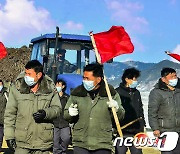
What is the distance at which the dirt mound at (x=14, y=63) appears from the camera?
36094 mm

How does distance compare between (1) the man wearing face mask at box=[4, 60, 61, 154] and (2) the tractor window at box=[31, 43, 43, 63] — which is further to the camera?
(2) the tractor window at box=[31, 43, 43, 63]

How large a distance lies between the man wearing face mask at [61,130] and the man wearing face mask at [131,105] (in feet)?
6.71

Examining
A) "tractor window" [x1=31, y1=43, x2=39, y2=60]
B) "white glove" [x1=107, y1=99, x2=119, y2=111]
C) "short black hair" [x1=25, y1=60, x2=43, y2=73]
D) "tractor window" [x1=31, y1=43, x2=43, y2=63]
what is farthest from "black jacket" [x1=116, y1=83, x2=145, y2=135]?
"tractor window" [x1=31, y1=43, x2=39, y2=60]

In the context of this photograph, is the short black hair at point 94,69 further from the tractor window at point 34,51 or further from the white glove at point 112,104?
the tractor window at point 34,51

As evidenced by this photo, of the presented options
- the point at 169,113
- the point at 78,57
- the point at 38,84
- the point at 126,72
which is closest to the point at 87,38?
the point at 78,57

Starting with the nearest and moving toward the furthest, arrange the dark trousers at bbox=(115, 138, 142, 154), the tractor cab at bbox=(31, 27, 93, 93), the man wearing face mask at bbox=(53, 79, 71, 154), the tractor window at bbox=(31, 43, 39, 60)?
the dark trousers at bbox=(115, 138, 142, 154) → the man wearing face mask at bbox=(53, 79, 71, 154) → the tractor cab at bbox=(31, 27, 93, 93) → the tractor window at bbox=(31, 43, 39, 60)

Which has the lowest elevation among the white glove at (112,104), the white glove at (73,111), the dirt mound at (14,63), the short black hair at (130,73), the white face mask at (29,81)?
the white glove at (73,111)

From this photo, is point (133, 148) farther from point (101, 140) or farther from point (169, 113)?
point (101, 140)

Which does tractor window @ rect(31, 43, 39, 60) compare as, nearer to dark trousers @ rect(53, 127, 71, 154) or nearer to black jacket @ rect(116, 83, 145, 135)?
dark trousers @ rect(53, 127, 71, 154)

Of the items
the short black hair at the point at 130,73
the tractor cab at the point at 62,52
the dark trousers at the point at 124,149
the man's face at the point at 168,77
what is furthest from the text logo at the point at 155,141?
the tractor cab at the point at 62,52

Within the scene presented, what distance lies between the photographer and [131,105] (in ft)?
27.0

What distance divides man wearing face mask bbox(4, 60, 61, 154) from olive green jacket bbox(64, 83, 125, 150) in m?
0.27

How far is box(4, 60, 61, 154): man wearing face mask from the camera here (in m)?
5.84

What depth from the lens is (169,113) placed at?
7359mm
